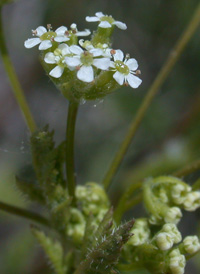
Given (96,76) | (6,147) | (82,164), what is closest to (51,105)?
(82,164)

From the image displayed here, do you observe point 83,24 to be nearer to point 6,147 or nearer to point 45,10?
point 45,10

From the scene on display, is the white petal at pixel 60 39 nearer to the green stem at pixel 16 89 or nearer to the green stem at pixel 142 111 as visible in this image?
the green stem at pixel 16 89

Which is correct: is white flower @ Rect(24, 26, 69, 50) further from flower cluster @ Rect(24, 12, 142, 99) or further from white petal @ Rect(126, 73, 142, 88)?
white petal @ Rect(126, 73, 142, 88)

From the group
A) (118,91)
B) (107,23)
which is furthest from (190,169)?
(118,91)

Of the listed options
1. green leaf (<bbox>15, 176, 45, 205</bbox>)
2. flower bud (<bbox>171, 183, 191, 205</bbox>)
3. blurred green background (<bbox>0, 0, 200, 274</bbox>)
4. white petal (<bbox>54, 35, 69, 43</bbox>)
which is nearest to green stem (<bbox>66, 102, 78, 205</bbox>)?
green leaf (<bbox>15, 176, 45, 205</bbox>)

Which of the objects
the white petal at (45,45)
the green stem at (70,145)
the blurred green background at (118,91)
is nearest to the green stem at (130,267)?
the green stem at (70,145)

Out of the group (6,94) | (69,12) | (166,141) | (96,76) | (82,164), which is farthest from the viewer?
(6,94)

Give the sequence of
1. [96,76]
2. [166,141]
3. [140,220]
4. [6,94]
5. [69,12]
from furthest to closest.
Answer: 1. [6,94]
2. [69,12]
3. [166,141]
4. [140,220]
5. [96,76]
